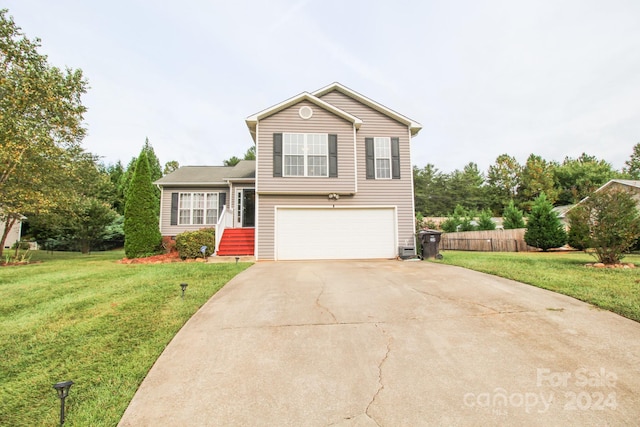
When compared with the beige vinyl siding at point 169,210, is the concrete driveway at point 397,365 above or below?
below

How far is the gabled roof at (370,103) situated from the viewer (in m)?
12.0

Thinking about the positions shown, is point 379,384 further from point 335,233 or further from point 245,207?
point 245,207

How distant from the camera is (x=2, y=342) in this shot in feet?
12.1

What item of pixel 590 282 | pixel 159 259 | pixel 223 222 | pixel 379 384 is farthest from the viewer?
pixel 223 222

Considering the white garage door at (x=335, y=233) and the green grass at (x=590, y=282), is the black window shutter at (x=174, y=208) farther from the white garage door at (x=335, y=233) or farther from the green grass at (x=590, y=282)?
the green grass at (x=590, y=282)

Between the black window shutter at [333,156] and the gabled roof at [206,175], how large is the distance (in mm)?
Answer: 4443

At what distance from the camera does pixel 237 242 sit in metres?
11.8

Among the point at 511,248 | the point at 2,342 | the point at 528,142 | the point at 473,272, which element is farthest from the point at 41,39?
the point at 528,142

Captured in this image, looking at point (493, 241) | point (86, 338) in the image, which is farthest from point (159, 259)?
point (493, 241)

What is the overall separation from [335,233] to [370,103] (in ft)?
18.6

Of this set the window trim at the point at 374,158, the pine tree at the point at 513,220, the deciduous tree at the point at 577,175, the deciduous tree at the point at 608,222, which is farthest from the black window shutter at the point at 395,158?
the deciduous tree at the point at 577,175

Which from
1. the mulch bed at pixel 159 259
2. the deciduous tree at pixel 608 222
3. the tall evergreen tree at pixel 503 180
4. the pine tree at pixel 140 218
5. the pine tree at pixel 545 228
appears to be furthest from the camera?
the tall evergreen tree at pixel 503 180

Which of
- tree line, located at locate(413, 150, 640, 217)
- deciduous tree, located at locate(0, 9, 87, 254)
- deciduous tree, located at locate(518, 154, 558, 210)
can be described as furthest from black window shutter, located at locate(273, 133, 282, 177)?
deciduous tree, located at locate(518, 154, 558, 210)

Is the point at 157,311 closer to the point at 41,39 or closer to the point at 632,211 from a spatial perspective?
the point at 632,211
